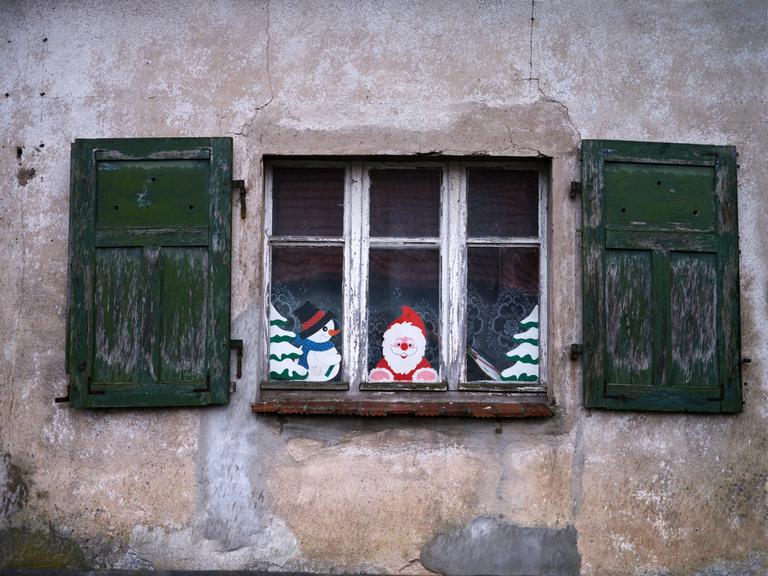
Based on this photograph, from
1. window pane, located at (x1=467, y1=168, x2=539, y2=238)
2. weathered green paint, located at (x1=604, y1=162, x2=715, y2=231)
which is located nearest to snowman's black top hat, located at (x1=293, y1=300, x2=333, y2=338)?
window pane, located at (x1=467, y1=168, x2=539, y2=238)

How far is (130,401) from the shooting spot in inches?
197

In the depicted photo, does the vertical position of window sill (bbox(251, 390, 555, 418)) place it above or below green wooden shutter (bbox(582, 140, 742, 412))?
below

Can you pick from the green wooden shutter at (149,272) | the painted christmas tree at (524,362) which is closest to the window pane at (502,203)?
the painted christmas tree at (524,362)

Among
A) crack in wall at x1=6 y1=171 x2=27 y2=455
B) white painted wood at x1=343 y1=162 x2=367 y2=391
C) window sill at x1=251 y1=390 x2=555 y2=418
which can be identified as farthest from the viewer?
white painted wood at x1=343 y1=162 x2=367 y2=391

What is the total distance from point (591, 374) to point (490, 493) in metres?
0.76

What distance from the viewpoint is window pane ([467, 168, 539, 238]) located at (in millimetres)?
5273

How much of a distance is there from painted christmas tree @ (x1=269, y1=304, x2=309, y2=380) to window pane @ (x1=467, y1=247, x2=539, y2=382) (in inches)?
34.4

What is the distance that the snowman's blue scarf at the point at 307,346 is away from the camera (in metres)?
5.22

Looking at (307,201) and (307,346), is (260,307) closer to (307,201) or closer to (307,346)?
(307,346)

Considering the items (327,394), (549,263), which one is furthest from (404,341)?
(549,263)

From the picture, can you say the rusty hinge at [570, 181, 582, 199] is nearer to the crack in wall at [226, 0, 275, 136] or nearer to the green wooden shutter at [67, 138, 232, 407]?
the crack in wall at [226, 0, 275, 136]

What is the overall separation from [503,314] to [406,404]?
689 mm

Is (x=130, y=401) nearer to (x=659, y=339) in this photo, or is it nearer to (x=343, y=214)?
(x=343, y=214)

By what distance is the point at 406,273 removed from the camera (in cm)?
527
